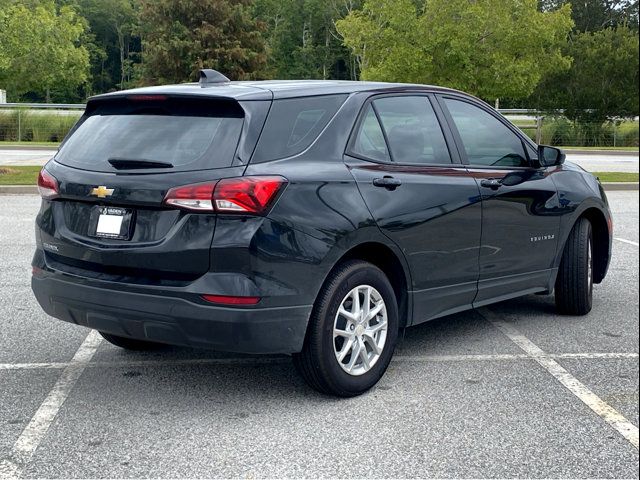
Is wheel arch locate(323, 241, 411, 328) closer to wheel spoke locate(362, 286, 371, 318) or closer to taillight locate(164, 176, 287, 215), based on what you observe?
wheel spoke locate(362, 286, 371, 318)

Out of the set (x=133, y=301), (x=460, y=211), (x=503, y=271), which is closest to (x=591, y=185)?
(x=503, y=271)

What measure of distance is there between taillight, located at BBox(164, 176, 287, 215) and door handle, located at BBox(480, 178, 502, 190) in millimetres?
1733

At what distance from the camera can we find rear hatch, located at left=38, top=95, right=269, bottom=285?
157 inches

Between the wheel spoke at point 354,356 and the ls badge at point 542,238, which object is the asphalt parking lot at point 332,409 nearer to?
the wheel spoke at point 354,356

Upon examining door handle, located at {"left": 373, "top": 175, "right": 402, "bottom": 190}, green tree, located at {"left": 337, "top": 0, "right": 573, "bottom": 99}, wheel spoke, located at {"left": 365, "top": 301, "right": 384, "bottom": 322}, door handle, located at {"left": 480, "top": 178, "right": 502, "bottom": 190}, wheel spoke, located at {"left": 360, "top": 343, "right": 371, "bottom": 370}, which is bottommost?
wheel spoke, located at {"left": 360, "top": 343, "right": 371, "bottom": 370}

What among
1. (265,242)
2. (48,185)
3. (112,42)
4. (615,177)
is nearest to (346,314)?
(265,242)

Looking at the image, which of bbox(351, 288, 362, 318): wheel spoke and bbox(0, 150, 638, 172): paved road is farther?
bbox(0, 150, 638, 172): paved road

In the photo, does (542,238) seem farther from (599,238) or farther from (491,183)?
(599,238)

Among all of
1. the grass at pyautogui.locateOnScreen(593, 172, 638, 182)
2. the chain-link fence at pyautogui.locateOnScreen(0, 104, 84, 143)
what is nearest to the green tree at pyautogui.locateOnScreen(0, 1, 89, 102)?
the chain-link fence at pyautogui.locateOnScreen(0, 104, 84, 143)

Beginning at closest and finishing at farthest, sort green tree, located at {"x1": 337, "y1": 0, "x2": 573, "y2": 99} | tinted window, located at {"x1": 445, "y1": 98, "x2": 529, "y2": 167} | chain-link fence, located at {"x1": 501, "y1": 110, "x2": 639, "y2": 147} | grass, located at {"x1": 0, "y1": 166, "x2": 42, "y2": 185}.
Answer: tinted window, located at {"x1": 445, "y1": 98, "x2": 529, "y2": 167}
grass, located at {"x1": 0, "y1": 166, "x2": 42, "y2": 185}
green tree, located at {"x1": 337, "y1": 0, "x2": 573, "y2": 99}
chain-link fence, located at {"x1": 501, "y1": 110, "x2": 639, "y2": 147}

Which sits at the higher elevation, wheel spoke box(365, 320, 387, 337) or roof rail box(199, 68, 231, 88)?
roof rail box(199, 68, 231, 88)

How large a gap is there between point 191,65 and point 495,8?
27968 mm

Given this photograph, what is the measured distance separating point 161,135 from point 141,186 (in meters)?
0.34

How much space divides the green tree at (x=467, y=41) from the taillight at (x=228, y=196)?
2685cm
